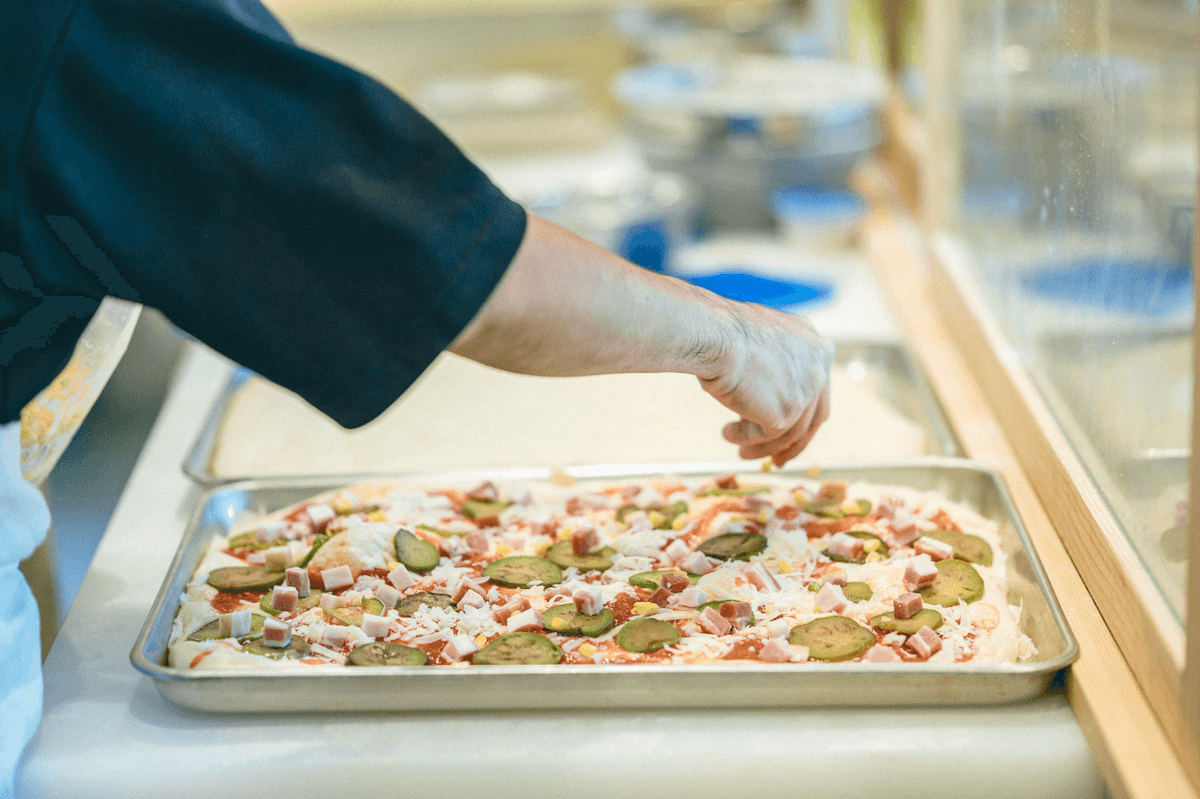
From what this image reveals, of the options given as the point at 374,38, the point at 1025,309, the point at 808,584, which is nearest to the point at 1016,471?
the point at 1025,309

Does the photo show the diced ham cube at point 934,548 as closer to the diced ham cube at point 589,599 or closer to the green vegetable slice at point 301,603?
the diced ham cube at point 589,599

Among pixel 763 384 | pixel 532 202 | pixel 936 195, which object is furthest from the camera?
pixel 532 202

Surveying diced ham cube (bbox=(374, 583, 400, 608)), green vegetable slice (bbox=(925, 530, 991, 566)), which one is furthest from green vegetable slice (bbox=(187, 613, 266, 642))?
green vegetable slice (bbox=(925, 530, 991, 566))

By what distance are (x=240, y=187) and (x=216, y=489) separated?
1.92 ft

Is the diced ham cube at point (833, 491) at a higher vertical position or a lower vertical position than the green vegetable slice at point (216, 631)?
lower

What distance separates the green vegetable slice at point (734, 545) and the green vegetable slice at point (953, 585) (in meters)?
0.16

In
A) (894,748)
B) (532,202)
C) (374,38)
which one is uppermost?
(374,38)

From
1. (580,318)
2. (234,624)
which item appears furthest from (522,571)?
(580,318)

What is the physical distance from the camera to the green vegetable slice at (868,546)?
105 centimetres

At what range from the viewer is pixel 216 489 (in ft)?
3.91

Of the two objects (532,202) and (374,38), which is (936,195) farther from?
(374,38)

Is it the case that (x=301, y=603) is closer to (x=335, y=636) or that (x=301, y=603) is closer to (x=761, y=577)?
(x=335, y=636)

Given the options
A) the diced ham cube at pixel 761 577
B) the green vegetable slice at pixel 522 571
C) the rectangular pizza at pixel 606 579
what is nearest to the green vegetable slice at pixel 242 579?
the rectangular pizza at pixel 606 579

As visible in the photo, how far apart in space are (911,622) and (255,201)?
623 mm
